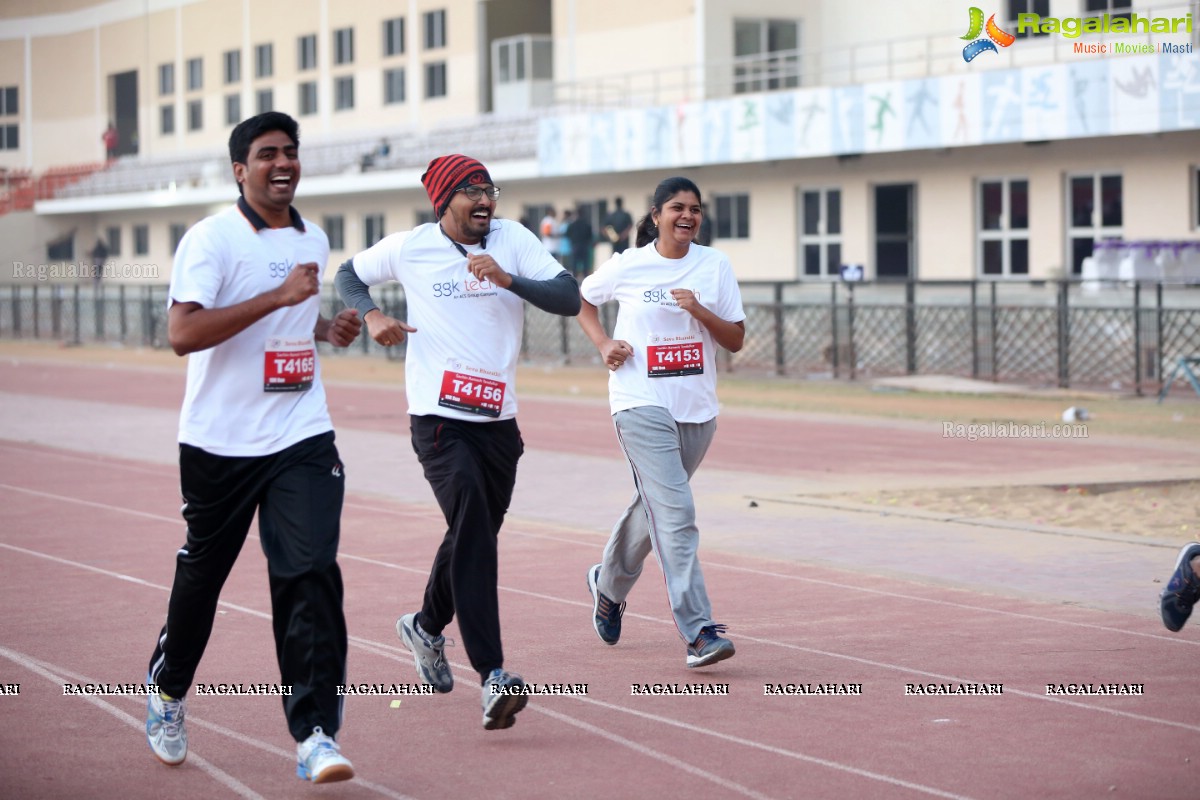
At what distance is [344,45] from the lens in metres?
48.0

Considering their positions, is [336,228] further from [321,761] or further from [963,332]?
[321,761]

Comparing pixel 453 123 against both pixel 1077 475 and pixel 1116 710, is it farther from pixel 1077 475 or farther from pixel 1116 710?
pixel 1116 710

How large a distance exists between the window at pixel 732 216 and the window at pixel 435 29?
12874mm

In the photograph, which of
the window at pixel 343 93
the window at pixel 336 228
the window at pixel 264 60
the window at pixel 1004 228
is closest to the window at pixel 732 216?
the window at pixel 1004 228

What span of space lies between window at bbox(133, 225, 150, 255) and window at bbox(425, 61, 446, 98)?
48.0 feet

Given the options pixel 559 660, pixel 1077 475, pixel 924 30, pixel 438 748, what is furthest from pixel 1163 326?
pixel 438 748

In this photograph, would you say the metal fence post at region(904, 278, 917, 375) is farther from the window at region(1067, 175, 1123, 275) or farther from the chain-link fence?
the window at region(1067, 175, 1123, 275)

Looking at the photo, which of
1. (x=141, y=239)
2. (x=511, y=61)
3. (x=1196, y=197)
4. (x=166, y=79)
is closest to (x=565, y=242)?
(x=1196, y=197)

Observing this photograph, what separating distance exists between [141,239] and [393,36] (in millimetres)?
14614

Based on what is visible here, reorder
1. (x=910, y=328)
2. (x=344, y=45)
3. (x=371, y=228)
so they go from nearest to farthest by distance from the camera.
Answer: (x=910, y=328), (x=371, y=228), (x=344, y=45)

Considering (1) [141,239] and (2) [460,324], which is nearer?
(2) [460,324]

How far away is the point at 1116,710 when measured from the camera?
6.28m

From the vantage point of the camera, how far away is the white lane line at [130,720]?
5410 mm

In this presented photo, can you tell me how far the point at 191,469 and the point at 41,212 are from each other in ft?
185
